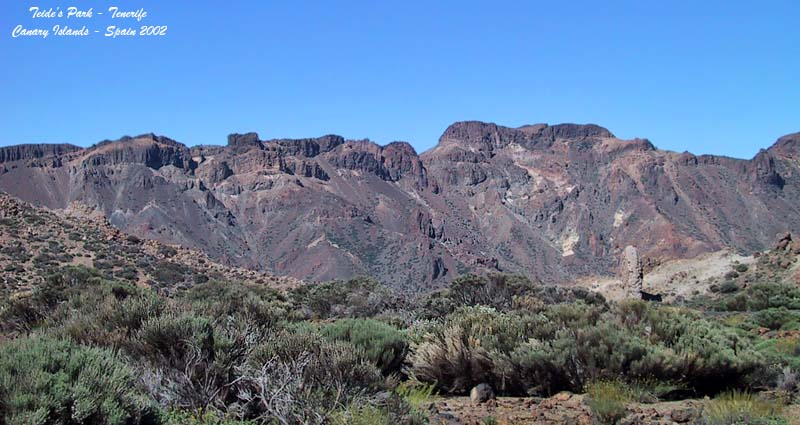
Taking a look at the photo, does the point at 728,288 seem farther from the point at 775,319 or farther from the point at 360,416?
the point at 360,416

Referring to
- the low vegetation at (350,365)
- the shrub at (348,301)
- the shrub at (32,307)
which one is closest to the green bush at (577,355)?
the low vegetation at (350,365)

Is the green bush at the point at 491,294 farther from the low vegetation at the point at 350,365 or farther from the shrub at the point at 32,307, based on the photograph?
the low vegetation at the point at 350,365

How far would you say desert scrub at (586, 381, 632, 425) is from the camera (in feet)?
27.1

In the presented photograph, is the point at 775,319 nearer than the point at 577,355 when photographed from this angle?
No

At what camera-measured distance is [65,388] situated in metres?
5.94

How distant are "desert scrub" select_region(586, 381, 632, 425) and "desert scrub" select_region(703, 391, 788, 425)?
89cm

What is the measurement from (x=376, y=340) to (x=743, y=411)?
508 centimetres

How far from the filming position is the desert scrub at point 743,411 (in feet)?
25.1

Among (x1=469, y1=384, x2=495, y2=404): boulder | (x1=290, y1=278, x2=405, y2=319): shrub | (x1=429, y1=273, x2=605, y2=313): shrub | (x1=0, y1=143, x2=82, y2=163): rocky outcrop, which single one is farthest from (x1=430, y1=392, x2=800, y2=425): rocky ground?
(x1=0, y1=143, x2=82, y2=163): rocky outcrop

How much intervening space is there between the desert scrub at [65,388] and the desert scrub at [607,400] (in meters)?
4.69

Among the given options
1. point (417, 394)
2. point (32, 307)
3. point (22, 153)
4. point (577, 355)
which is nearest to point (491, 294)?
point (32, 307)

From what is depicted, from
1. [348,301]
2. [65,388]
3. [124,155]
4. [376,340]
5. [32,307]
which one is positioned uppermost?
[124,155]

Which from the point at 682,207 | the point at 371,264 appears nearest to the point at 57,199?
the point at 371,264

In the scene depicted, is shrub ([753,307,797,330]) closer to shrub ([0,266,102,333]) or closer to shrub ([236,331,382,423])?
shrub ([236,331,382,423])
